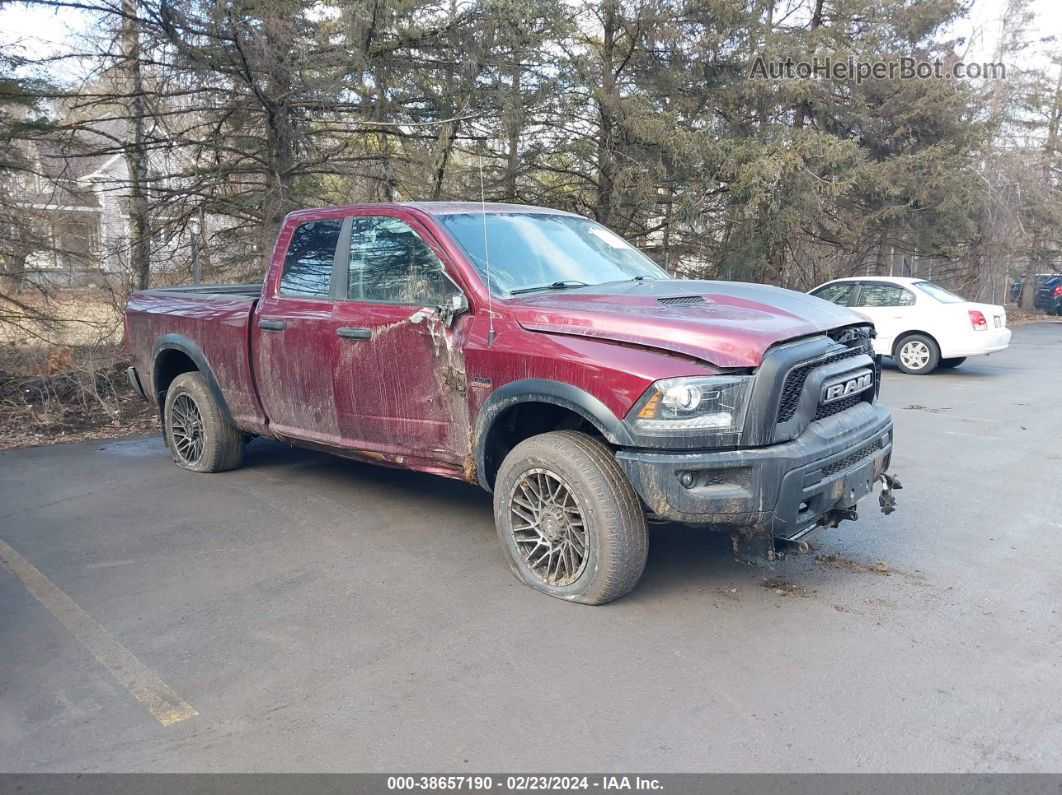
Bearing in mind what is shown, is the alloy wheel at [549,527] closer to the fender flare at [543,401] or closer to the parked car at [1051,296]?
the fender flare at [543,401]

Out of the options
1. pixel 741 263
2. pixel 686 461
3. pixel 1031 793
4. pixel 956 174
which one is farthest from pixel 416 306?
pixel 956 174

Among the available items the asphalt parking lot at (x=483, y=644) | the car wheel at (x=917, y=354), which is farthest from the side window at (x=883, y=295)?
the asphalt parking lot at (x=483, y=644)

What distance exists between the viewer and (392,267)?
5.05m

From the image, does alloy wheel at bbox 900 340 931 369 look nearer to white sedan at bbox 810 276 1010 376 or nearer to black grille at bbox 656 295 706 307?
white sedan at bbox 810 276 1010 376

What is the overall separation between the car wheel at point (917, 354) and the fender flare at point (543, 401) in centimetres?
1024

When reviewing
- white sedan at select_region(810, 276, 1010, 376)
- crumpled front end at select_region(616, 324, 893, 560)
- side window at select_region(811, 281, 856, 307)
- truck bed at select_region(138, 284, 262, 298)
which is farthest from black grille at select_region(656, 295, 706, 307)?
side window at select_region(811, 281, 856, 307)

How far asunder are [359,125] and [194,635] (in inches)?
365

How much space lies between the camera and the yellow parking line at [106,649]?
320 centimetres

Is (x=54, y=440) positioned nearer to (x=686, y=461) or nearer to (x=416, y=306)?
(x=416, y=306)

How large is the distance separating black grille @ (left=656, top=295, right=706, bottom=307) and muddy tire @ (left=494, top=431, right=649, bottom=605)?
0.83 metres

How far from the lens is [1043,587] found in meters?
4.34

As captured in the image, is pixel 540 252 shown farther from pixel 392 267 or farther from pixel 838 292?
pixel 838 292

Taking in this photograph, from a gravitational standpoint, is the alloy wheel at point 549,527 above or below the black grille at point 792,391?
below

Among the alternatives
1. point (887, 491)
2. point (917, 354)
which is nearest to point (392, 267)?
point (887, 491)
